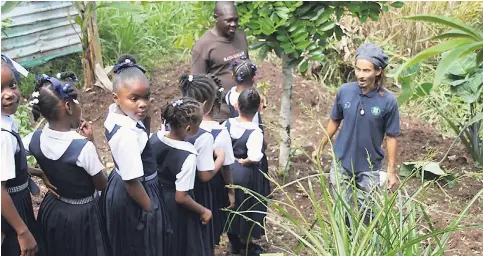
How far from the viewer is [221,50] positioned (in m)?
4.54

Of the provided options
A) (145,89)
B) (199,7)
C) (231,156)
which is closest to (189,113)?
(145,89)

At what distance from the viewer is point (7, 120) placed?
9.20 feet

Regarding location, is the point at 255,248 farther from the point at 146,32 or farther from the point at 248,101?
the point at 146,32

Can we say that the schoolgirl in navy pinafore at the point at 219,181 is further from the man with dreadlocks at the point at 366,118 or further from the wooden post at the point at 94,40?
the wooden post at the point at 94,40

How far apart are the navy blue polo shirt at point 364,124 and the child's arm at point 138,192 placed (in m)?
1.39

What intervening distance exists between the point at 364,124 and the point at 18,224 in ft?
6.75

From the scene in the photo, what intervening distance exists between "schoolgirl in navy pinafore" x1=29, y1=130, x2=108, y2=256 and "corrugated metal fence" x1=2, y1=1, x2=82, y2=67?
4.09 m

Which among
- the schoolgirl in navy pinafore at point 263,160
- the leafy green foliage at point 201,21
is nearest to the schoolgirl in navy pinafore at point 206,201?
the schoolgirl in navy pinafore at point 263,160

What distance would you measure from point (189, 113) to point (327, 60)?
5164 millimetres

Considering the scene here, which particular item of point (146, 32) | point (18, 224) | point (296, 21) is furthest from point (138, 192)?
point (146, 32)

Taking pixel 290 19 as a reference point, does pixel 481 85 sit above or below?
below

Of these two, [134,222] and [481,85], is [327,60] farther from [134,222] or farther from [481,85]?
[134,222]

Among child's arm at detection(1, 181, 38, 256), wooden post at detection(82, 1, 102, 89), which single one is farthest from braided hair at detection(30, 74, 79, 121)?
wooden post at detection(82, 1, 102, 89)

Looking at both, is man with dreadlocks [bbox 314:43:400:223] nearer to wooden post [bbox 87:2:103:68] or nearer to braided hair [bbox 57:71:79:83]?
braided hair [bbox 57:71:79:83]
